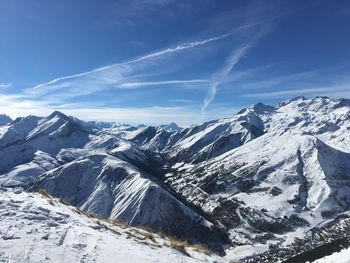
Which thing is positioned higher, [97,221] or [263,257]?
[97,221]

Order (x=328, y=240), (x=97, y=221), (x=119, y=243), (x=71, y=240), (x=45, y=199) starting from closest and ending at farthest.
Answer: (x=71, y=240)
(x=119, y=243)
(x=97, y=221)
(x=45, y=199)
(x=328, y=240)

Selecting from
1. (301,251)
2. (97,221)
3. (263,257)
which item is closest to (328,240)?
(301,251)

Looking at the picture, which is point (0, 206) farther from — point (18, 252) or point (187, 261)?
point (187, 261)

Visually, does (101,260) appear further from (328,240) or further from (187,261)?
(328,240)

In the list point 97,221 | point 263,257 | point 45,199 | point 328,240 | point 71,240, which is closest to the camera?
point 71,240

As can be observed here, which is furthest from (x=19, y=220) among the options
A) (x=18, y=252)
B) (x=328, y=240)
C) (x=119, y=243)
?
(x=328, y=240)

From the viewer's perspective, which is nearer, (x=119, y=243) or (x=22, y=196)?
(x=119, y=243)
